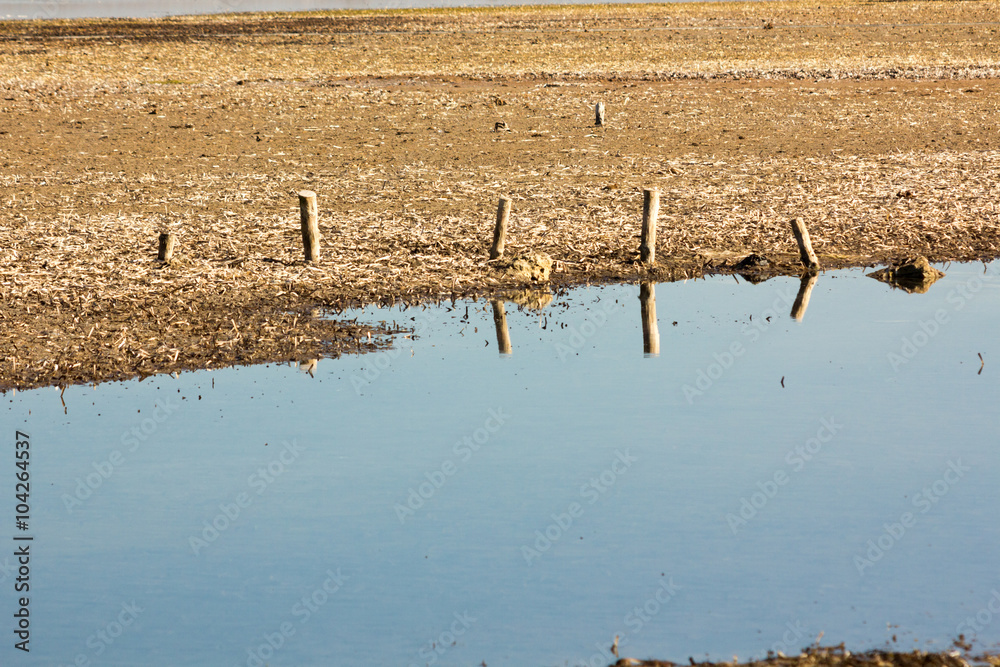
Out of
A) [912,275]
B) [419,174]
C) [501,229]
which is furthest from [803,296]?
[419,174]

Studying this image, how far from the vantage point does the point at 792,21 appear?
66.9m

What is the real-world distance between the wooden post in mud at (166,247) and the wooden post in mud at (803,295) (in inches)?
397

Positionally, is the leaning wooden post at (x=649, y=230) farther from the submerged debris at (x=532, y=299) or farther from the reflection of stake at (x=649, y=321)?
the submerged debris at (x=532, y=299)

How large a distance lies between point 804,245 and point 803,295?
123cm

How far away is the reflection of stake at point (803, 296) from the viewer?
18.1m

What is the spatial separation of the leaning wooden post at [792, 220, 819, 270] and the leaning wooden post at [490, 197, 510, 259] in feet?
16.2

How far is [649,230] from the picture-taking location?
64.4 ft

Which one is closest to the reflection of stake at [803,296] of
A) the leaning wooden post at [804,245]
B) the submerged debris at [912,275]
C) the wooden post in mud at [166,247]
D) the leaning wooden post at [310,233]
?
the leaning wooden post at [804,245]

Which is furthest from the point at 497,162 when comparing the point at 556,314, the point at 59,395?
the point at 59,395

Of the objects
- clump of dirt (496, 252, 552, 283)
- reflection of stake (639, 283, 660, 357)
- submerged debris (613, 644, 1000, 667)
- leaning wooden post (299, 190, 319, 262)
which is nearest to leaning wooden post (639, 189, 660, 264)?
reflection of stake (639, 283, 660, 357)

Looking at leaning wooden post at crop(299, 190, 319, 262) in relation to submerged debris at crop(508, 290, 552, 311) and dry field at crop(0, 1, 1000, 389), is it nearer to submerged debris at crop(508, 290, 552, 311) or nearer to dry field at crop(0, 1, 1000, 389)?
dry field at crop(0, 1, 1000, 389)

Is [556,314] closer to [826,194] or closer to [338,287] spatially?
[338,287]

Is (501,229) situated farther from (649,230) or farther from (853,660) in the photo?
(853,660)

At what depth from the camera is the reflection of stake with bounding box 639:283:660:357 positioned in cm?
1661
